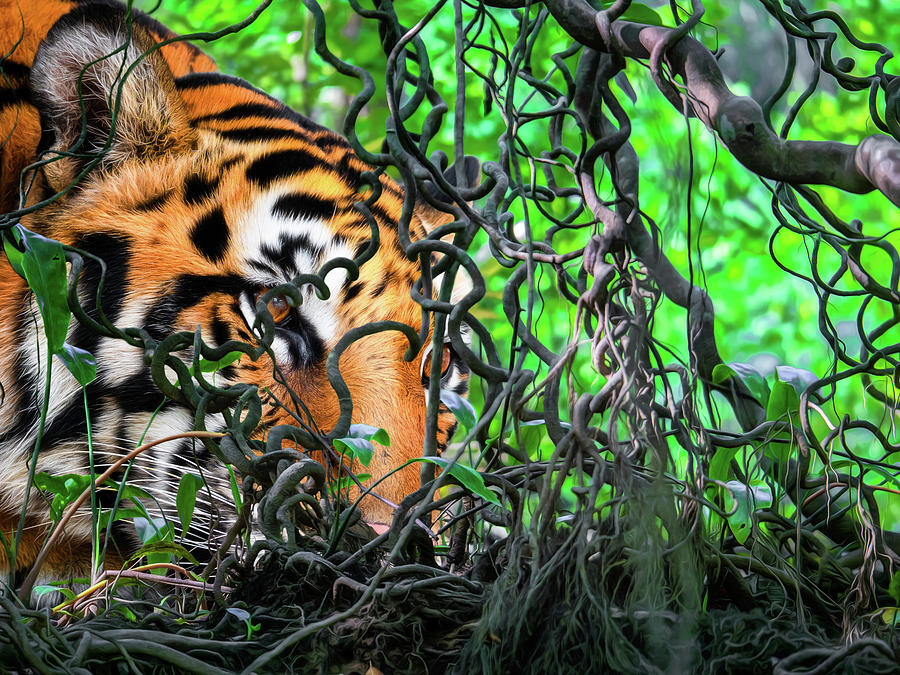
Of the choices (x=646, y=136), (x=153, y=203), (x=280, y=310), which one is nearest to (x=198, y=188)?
(x=153, y=203)

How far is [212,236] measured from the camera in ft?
5.40

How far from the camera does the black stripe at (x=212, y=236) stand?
64.1 inches

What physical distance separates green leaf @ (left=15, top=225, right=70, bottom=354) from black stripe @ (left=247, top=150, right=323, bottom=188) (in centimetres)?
90

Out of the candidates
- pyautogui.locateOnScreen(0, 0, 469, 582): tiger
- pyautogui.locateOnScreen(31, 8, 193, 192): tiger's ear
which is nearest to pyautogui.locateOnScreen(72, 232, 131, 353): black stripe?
pyautogui.locateOnScreen(0, 0, 469, 582): tiger

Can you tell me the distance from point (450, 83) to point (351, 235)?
6.27 feet

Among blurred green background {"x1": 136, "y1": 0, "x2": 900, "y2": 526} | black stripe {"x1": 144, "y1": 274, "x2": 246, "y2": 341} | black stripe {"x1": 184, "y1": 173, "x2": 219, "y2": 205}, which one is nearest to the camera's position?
black stripe {"x1": 144, "y1": 274, "x2": 246, "y2": 341}

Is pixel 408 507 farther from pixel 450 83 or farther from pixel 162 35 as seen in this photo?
pixel 450 83

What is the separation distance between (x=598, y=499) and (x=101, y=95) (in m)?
1.36

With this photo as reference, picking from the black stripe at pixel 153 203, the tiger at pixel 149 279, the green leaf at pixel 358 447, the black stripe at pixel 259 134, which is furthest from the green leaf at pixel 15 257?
the black stripe at pixel 259 134

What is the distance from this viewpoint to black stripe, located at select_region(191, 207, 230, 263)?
1629 millimetres

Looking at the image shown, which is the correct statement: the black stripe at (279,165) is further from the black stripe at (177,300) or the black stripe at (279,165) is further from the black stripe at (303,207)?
the black stripe at (177,300)

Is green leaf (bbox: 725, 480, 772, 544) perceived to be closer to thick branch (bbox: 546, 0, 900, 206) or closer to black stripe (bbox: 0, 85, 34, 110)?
thick branch (bbox: 546, 0, 900, 206)

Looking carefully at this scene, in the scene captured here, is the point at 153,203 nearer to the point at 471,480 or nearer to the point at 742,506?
the point at 471,480

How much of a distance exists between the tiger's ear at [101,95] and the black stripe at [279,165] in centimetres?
16
